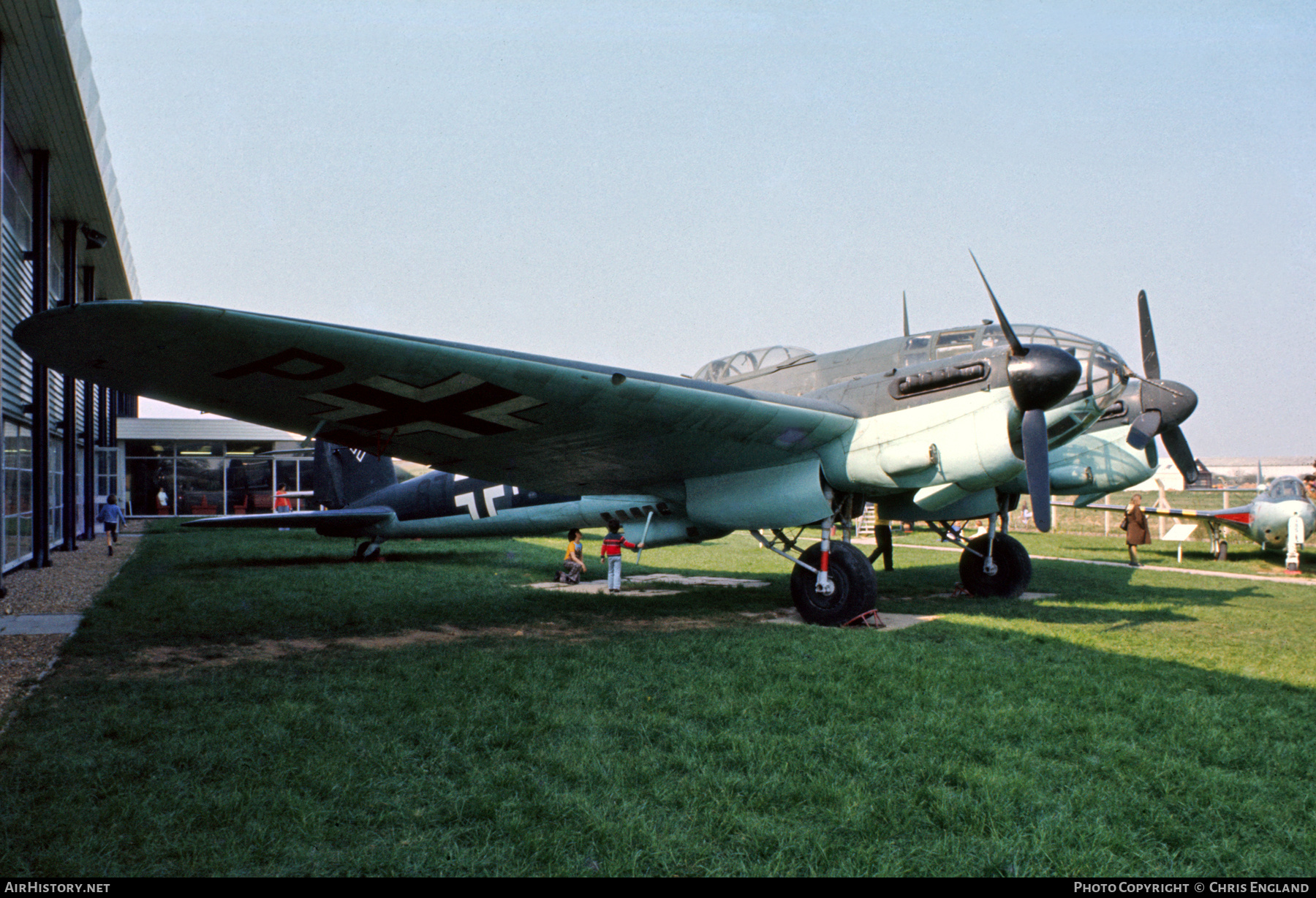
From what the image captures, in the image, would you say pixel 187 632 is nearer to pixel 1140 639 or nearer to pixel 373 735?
pixel 373 735

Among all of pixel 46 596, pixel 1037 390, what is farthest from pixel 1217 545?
pixel 46 596

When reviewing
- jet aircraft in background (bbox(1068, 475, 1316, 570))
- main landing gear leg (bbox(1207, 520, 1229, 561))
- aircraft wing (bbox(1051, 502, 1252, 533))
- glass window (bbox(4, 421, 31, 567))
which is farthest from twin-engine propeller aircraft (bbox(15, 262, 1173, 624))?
main landing gear leg (bbox(1207, 520, 1229, 561))

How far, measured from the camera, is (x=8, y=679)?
5223 mm

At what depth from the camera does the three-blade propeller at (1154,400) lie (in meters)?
10.8

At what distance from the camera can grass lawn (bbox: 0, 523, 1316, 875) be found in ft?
9.02

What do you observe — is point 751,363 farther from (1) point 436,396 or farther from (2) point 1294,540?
(2) point 1294,540

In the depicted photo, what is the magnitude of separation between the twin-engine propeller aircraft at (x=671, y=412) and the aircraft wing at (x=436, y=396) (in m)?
0.02

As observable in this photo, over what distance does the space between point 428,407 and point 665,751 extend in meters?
3.84

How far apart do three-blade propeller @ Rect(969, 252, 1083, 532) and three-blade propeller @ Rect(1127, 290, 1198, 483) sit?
5.24m

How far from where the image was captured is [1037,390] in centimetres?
660

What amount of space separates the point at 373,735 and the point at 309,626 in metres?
4.28

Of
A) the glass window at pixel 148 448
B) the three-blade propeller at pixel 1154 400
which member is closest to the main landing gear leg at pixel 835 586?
the three-blade propeller at pixel 1154 400
